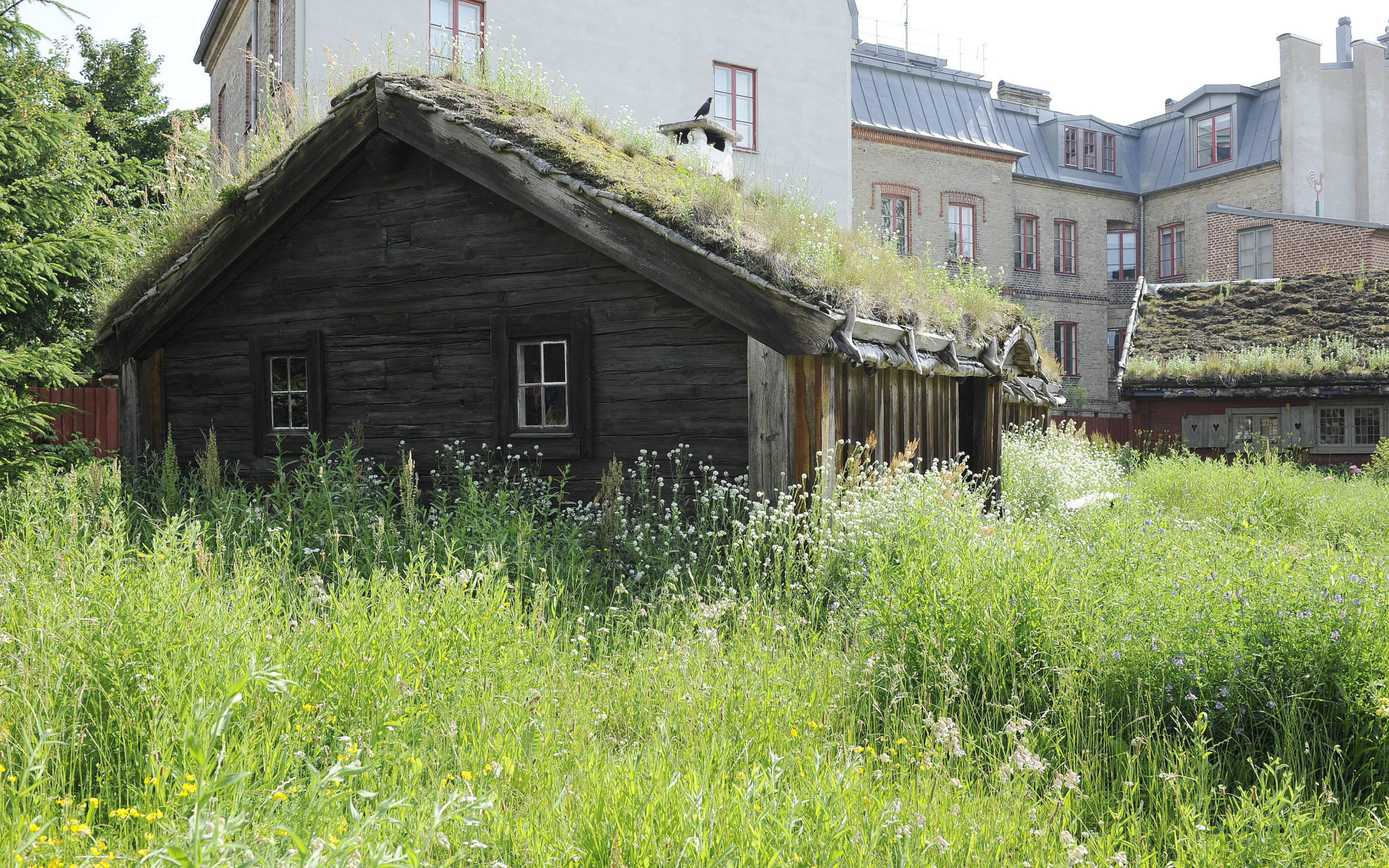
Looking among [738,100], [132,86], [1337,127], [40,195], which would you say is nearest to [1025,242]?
[1337,127]

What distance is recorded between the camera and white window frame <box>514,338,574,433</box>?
759 cm

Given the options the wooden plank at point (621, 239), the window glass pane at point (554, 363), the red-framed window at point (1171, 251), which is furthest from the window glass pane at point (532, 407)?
the red-framed window at point (1171, 251)

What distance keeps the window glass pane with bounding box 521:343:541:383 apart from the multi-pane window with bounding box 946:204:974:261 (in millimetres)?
23835

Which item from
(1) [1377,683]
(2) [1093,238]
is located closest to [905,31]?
(2) [1093,238]

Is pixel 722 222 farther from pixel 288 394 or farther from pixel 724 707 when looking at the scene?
pixel 288 394

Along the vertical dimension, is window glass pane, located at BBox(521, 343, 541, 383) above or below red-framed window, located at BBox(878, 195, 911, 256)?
below

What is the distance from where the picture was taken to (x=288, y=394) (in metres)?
8.92

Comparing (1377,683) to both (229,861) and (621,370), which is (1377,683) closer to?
(229,861)

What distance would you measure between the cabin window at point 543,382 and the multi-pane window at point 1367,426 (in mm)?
16805

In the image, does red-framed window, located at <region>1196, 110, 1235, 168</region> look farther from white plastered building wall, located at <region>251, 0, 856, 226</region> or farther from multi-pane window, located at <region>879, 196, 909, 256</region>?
white plastered building wall, located at <region>251, 0, 856, 226</region>

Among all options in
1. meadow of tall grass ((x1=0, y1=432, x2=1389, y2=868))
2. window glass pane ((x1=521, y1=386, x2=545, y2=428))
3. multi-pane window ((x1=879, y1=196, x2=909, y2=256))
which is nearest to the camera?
meadow of tall grass ((x1=0, y1=432, x2=1389, y2=868))

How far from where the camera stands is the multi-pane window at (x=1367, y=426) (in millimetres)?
17953

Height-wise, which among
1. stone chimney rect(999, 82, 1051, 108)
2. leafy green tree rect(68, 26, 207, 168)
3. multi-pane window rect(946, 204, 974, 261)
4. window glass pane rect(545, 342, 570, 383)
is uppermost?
stone chimney rect(999, 82, 1051, 108)

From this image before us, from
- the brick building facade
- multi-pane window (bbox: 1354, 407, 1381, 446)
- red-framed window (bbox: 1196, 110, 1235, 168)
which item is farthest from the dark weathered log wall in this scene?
red-framed window (bbox: 1196, 110, 1235, 168)
